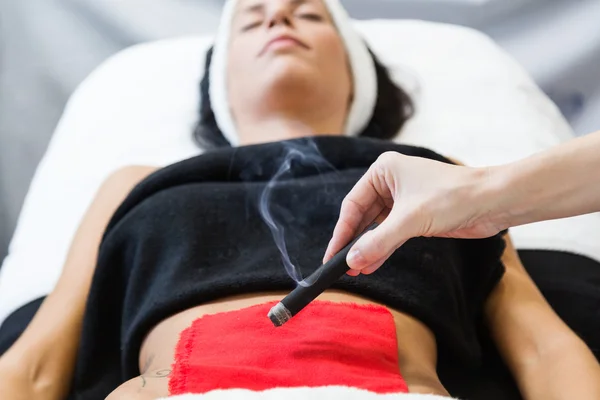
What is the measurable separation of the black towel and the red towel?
0.25 feet

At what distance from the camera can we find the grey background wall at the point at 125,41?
7.39 feet

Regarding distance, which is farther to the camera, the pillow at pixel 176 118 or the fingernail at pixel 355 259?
the pillow at pixel 176 118

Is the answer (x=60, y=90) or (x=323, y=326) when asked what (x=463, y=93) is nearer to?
(x=323, y=326)

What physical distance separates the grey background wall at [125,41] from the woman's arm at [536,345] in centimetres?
122

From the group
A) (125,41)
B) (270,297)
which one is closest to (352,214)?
(270,297)

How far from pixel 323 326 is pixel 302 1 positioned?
878 mm

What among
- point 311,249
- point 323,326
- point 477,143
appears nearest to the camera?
point 323,326

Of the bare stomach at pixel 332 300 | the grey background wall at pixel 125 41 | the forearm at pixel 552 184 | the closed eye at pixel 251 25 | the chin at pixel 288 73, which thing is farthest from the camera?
the grey background wall at pixel 125 41

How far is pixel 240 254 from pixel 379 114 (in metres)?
0.75

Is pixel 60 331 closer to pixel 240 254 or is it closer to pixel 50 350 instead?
pixel 50 350

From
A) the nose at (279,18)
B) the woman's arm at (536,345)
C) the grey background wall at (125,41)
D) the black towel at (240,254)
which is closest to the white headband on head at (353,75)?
the nose at (279,18)

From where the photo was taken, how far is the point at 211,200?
120cm

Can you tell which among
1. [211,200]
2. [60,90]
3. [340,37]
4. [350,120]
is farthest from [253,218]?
[60,90]

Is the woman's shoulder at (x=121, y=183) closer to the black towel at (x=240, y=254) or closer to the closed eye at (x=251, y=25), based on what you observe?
the black towel at (x=240, y=254)
